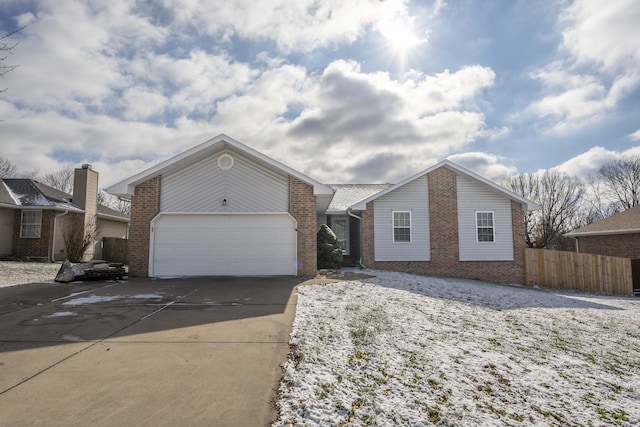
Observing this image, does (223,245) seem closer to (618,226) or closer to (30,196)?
(30,196)

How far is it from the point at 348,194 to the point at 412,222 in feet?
17.3

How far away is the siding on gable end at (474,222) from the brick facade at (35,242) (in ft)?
64.6

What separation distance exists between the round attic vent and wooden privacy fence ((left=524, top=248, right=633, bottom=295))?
13.1 metres

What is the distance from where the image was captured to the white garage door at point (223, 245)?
11.9 m

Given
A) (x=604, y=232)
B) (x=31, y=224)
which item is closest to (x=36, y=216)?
(x=31, y=224)

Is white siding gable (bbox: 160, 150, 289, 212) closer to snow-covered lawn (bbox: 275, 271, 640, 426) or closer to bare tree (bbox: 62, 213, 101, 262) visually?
snow-covered lawn (bbox: 275, 271, 640, 426)

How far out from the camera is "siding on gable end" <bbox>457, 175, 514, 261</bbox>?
16031 millimetres

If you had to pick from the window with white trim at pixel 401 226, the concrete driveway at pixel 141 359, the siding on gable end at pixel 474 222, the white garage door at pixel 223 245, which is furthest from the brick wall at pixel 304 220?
the siding on gable end at pixel 474 222

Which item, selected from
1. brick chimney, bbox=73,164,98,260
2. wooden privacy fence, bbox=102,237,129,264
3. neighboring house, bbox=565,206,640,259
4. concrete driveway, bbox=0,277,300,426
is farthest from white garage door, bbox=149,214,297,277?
neighboring house, bbox=565,206,640,259

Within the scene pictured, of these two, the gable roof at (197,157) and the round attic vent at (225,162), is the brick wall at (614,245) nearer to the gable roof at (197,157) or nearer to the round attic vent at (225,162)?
the gable roof at (197,157)

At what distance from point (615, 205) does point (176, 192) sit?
41.9 metres

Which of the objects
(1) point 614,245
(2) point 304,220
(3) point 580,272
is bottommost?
(3) point 580,272

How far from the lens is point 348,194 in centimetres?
2047

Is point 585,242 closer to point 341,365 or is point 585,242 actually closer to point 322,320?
point 322,320
